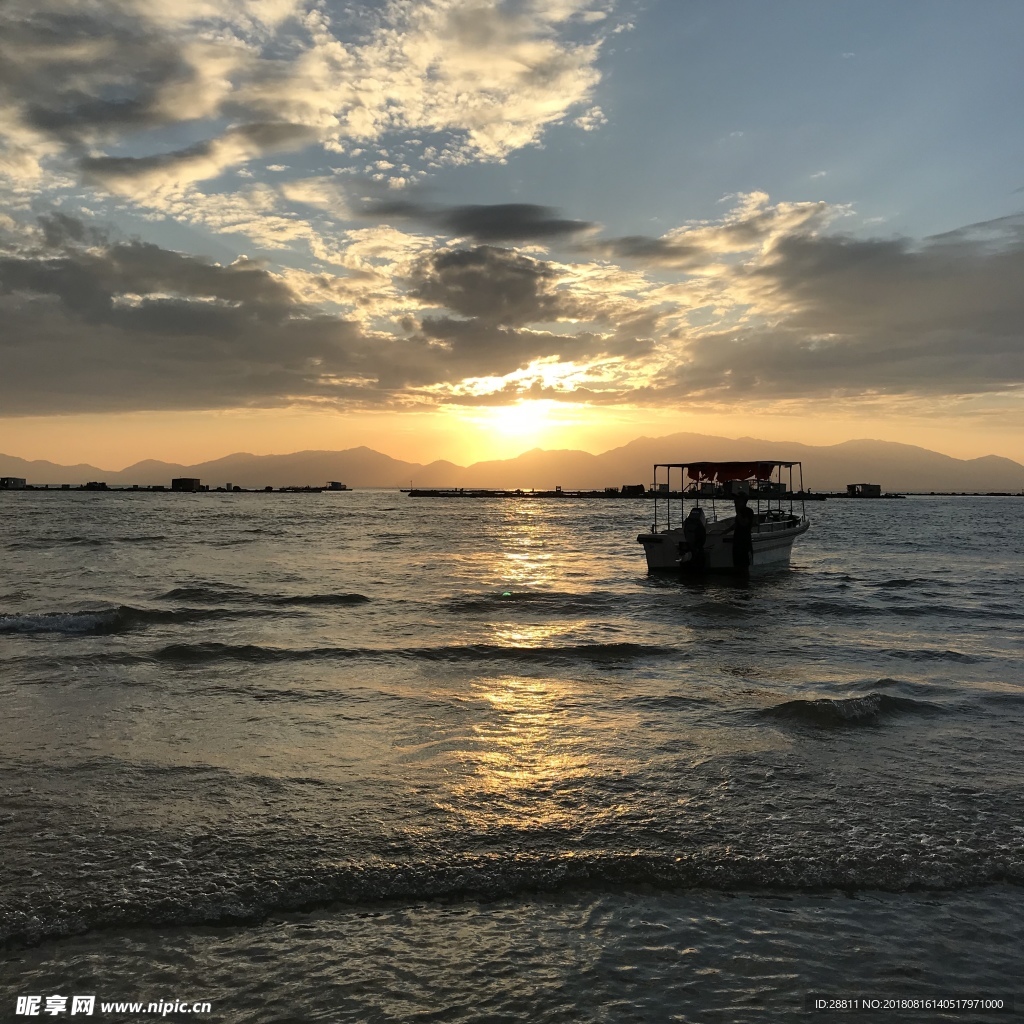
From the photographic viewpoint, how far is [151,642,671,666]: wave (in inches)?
634

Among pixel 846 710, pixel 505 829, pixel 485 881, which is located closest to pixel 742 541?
pixel 846 710

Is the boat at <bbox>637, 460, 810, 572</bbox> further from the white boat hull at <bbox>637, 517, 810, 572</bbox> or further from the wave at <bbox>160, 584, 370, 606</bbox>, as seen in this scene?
the wave at <bbox>160, 584, 370, 606</bbox>

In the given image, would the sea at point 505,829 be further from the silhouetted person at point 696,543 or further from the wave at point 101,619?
the silhouetted person at point 696,543

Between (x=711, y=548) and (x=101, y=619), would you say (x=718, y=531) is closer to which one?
(x=711, y=548)

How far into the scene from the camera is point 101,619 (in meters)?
20.0

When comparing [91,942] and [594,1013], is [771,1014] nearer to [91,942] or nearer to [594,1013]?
[594,1013]

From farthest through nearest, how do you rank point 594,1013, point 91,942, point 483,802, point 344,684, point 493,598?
point 493,598 → point 344,684 → point 483,802 → point 91,942 → point 594,1013

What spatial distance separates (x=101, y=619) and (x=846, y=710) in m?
18.5

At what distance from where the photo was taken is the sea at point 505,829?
15.7ft

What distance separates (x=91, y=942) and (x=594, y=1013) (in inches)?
138

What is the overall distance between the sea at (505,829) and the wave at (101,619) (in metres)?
0.71

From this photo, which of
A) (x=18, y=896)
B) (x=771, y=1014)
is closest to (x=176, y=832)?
(x=18, y=896)

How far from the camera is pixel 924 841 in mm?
6934

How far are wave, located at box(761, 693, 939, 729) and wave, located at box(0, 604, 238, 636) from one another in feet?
52.9
